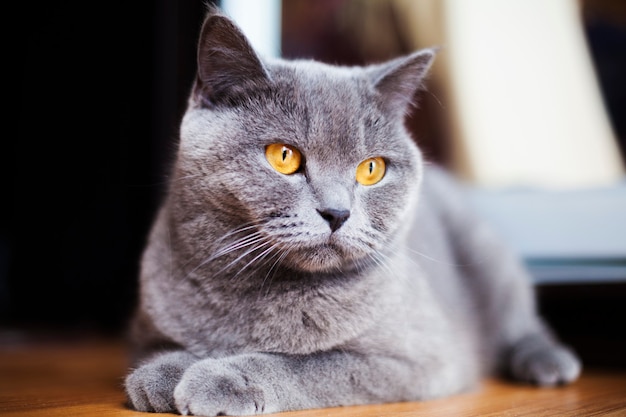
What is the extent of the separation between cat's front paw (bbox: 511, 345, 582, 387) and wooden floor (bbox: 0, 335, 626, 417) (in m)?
0.04

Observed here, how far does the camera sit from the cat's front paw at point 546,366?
1.53m

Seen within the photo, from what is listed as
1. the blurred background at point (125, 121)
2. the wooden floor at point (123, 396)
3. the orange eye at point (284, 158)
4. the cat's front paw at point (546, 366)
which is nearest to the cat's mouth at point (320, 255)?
the orange eye at point (284, 158)

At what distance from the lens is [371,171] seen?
1.19 m

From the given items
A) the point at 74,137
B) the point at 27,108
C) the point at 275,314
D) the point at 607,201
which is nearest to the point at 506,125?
the point at 607,201

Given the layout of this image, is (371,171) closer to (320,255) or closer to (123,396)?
(320,255)

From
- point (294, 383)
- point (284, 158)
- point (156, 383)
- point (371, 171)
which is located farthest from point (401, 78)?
point (156, 383)

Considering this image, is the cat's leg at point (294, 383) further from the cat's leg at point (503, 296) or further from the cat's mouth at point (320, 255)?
the cat's leg at point (503, 296)

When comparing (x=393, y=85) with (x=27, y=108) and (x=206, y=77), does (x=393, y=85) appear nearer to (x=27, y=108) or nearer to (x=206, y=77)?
(x=206, y=77)

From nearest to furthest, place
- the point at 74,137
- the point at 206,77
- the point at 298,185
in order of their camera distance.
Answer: the point at 298,185 < the point at 206,77 < the point at 74,137

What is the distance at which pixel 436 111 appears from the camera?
3.31 m

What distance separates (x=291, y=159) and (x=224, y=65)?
8.3 inches

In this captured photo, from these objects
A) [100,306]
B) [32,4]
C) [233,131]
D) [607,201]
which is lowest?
[100,306]

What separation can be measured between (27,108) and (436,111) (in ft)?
6.17

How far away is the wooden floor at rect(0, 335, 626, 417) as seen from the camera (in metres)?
1.12
